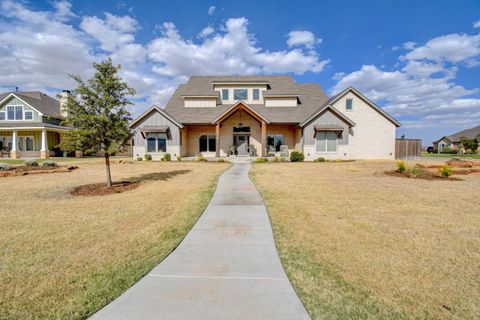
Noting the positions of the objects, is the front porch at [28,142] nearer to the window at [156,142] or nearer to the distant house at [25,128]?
the distant house at [25,128]

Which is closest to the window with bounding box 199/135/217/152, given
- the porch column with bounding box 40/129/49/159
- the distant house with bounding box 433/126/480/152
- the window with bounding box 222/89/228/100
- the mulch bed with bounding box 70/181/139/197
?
the window with bounding box 222/89/228/100

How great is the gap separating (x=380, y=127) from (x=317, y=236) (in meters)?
23.9

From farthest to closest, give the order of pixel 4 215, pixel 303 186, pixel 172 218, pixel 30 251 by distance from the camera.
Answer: pixel 303 186, pixel 4 215, pixel 172 218, pixel 30 251

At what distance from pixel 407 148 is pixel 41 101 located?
46.1 metres

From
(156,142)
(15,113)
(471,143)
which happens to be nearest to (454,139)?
(471,143)

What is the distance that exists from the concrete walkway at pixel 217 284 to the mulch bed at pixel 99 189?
6467 millimetres

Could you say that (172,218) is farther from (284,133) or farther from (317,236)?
(284,133)

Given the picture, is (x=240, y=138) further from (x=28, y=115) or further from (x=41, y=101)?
(x=41, y=101)

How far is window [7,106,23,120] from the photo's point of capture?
30.0 meters

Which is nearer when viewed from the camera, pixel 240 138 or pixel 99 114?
pixel 99 114

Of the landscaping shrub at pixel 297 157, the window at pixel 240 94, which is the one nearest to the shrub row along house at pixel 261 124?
the window at pixel 240 94

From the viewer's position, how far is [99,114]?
10523 millimetres

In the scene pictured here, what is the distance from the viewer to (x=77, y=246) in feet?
15.8

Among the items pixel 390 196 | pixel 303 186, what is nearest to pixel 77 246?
pixel 303 186
